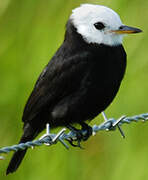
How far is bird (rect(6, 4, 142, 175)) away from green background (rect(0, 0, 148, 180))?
0.25 m

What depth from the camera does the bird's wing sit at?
4.35m

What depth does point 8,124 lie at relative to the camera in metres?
4.86

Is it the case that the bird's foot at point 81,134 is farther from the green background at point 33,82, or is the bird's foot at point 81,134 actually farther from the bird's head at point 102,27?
the bird's head at point 102,27

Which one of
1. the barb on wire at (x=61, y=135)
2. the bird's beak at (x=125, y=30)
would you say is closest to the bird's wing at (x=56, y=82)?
the bird's beak at (x=125, y=30)

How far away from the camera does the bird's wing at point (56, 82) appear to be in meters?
4.35

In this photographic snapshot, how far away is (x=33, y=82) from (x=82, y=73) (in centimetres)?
70

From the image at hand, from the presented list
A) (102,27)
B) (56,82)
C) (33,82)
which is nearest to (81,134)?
(56,82)

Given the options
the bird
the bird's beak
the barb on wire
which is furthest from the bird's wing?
the barb on wire

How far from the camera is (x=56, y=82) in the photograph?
4477mm

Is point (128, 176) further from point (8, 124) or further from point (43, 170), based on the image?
point (8, 124)

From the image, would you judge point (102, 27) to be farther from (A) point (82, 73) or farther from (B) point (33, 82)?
(B) point (33, 82)

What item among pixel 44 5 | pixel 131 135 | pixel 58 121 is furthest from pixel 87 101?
pixel 44 5

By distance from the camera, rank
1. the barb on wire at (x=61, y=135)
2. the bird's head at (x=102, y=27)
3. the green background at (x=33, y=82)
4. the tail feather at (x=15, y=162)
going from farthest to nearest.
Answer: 1. the green background at (x=33, y=82)
2. the tail feather at (x=15, y=162)
3. the bird's head at (x=102, y=27)
4. the barb on wire at (x=61, y=135)

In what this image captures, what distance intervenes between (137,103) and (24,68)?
991 millimetres
